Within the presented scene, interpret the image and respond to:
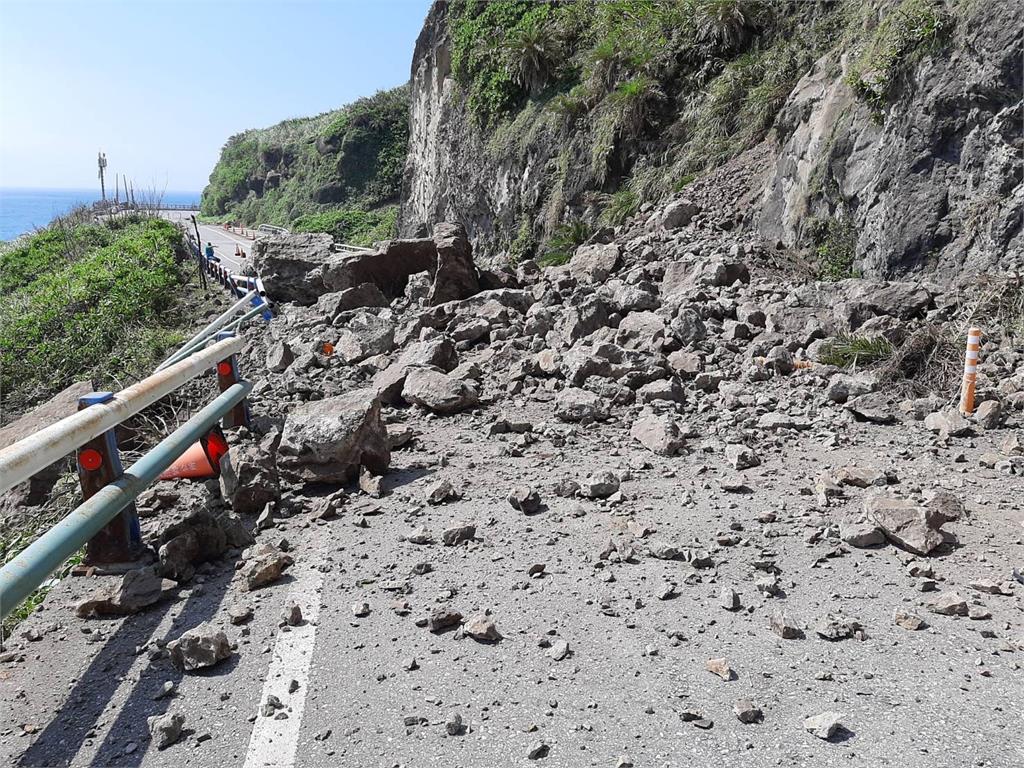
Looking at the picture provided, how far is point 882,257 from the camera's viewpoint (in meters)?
7.83

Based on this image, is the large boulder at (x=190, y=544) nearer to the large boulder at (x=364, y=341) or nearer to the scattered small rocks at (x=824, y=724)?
the scattered small rocks at (x=824, y=724)

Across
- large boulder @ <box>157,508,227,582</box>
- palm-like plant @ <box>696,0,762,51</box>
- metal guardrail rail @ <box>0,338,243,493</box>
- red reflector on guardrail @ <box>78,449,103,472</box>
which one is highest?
palm-like plant @ <box>696,0,762,51</box>

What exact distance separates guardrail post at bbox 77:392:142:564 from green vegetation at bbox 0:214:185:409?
634 cm

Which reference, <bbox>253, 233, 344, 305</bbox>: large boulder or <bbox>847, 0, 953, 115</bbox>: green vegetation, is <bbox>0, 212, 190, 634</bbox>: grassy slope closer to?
<bbox>253, 233, 344, 305</bbox>: large boulder

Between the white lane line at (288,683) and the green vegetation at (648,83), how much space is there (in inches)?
438

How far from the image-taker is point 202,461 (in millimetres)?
4766

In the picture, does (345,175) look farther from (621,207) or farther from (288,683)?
(288,683)

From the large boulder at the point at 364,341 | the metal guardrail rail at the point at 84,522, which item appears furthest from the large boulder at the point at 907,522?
the large boulder at the point at 364,341

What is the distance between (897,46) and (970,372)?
14.9 feet

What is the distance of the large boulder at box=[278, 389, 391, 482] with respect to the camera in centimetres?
452

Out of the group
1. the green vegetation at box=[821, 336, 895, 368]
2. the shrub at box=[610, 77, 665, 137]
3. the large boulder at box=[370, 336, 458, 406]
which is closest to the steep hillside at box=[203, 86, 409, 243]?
the shrub at box=[610, 77, 665, 137]

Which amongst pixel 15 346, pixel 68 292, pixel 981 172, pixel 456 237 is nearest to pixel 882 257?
pixel 981 172

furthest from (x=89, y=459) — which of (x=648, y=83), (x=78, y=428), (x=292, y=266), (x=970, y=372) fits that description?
(x=648, y=83)

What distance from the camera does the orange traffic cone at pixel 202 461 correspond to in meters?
4.67
